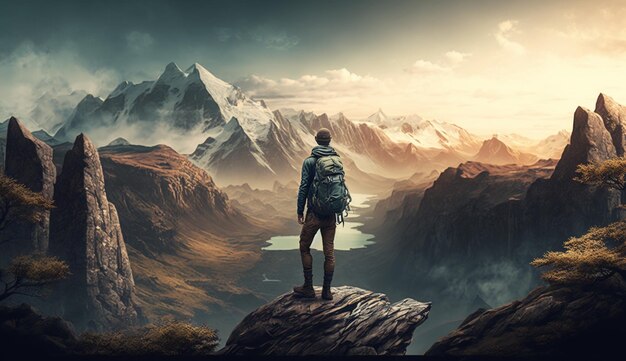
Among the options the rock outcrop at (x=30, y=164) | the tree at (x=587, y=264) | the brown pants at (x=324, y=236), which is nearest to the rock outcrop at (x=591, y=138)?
the tree at (x=587, y=264)

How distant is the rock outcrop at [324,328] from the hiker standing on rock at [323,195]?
189cm

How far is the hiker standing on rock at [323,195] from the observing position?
1903cm

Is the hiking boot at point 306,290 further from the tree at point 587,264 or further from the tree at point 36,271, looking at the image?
the tree at point 36,271

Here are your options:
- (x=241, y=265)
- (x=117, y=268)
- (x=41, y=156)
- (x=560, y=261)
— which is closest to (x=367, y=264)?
(x=241, y=265)

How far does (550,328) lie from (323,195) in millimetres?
11439

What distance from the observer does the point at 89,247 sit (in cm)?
9062

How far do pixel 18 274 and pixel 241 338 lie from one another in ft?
41.6

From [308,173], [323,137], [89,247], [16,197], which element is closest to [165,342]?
[308,173]

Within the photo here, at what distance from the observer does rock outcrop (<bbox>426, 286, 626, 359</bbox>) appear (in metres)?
20.7

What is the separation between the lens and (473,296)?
5084 inches

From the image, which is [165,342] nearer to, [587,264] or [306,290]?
[306,290]

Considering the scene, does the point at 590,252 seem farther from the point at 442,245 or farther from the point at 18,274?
the point at 442,245

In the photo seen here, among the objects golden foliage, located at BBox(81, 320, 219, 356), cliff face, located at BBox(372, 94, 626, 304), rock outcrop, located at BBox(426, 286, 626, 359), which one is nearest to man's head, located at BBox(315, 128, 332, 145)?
rock outcrop, located at BBox(426, 286, 626, 359)

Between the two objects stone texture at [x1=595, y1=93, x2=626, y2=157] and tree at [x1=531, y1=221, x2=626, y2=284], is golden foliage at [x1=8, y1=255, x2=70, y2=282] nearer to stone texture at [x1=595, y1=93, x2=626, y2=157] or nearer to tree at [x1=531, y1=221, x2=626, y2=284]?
tree at [x1=531, y1=221, x2=626, y2=284]
